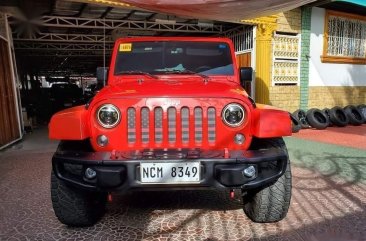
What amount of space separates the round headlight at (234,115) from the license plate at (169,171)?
1.70ft

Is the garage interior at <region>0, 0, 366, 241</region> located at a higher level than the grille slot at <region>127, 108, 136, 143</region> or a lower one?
lower

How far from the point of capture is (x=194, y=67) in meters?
3.58

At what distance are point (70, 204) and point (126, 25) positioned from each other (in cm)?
809

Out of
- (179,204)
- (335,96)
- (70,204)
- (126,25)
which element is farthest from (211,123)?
(335,96)

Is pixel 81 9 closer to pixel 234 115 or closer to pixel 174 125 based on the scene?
pixel 174 125

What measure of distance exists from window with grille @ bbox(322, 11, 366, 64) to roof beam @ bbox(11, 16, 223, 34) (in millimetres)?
3554

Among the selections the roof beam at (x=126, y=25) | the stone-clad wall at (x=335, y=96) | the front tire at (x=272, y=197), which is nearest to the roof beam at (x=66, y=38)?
the roof beam at (x=126, y=25)

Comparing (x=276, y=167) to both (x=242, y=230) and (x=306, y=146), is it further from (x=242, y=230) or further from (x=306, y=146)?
(x=306, y=146)

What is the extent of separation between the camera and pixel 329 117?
9.58 meters

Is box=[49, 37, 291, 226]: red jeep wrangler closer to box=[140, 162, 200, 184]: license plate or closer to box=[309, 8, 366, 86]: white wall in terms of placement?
box=[140, 162, 200, 184]: license plate

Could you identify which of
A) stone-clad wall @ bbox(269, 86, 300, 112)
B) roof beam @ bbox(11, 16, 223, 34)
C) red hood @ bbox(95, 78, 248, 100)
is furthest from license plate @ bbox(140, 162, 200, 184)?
stone-clad wall @ bbox(269, 86, 300, 112)

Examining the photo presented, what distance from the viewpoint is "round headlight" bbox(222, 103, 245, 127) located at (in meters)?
2.64

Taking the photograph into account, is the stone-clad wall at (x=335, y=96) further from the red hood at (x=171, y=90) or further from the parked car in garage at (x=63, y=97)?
the parked car in garage at (x=63, y=97)

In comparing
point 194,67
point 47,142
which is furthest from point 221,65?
point 47,142
